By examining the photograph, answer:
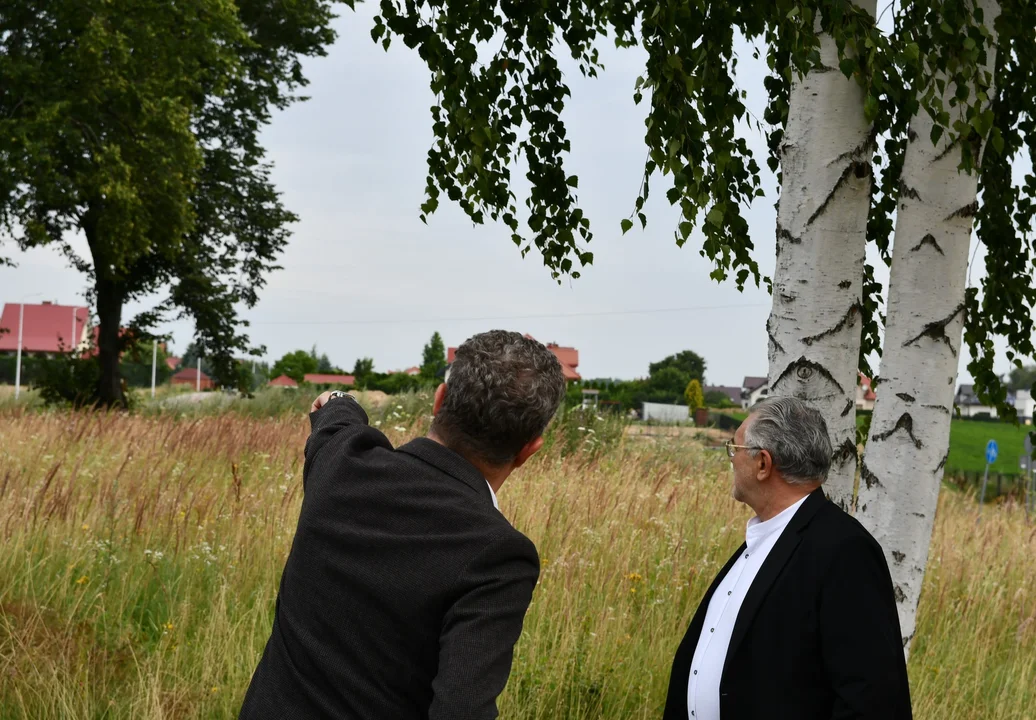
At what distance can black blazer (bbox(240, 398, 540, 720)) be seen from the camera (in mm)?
1606

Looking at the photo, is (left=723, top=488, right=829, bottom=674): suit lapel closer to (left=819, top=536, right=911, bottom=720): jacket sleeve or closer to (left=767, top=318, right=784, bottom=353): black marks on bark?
(left=819, top=536, right=911, bottom=720): jacket sleeve

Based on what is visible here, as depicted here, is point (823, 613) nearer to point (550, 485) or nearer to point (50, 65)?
point (550, 485)

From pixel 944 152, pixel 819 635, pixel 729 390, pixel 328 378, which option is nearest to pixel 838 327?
pixel 944 152

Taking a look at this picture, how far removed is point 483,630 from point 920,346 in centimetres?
241

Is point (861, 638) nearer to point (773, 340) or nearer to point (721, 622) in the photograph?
point (721, 622)

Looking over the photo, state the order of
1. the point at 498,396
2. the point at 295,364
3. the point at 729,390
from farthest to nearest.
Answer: the point at 729,390, the point at 295,364, the point at 498,396

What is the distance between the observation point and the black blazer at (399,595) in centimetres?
161

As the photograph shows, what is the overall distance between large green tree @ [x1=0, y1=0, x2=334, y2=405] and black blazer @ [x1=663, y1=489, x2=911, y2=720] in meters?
16.4

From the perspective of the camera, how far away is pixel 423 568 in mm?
1678

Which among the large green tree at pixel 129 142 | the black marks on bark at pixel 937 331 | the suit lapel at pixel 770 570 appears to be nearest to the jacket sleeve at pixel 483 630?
the suit lapel at pixel 770 570

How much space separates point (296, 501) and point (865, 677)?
482 centimetres

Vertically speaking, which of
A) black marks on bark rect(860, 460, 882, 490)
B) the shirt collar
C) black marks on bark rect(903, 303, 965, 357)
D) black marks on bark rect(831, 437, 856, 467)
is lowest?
the shirt collar

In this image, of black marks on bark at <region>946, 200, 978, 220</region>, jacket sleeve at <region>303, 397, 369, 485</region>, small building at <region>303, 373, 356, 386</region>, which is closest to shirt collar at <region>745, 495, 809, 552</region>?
jacket sleeve at <region>303, 397, 369, 485</region>

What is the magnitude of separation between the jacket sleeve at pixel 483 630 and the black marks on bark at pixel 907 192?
2.41 m
